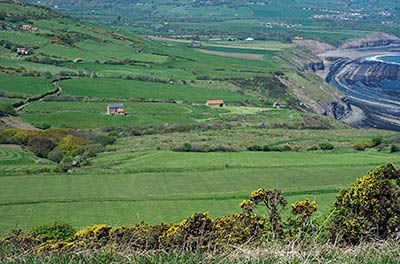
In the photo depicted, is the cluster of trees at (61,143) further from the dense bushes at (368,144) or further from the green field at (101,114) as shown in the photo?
the dense bushes at (368,144)

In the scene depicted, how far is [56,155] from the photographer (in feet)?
223

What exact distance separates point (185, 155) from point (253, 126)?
36750 millimetres

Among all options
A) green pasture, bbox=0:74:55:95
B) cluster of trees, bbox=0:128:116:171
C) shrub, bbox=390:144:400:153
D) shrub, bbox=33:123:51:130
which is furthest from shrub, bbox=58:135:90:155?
green pasture, bbox=0:74:55:95

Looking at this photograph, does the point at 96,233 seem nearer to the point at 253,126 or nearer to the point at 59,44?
the point at 253,126

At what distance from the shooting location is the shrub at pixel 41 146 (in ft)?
231

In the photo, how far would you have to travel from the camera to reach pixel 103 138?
78438 mm

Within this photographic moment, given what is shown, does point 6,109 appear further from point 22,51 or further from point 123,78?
point 22,51

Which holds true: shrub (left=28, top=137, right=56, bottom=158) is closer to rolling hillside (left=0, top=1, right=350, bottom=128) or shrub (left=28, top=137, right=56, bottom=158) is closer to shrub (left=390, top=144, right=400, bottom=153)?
rolling hillside (left=0, top=1, right=350, bottom=128)

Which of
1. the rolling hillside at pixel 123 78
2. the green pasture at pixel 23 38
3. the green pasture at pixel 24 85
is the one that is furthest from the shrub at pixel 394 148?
the green pasture at pixel 23 38

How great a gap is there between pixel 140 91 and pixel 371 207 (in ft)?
366

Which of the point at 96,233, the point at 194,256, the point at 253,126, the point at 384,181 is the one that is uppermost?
the point at 194,256

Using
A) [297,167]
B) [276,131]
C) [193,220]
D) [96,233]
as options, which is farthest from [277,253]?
[276,131]

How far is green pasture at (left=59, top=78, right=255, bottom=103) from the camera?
Answer: 406 ft

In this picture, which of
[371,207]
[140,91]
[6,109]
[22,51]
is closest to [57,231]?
[371,207]
